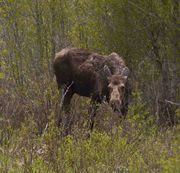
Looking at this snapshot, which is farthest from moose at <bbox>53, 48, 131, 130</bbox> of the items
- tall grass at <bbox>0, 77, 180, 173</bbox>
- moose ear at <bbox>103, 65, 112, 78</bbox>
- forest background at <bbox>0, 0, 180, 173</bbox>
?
tall grass at <bbox>0, 77, 180, 173</bbox>

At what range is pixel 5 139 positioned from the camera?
32.8 feet

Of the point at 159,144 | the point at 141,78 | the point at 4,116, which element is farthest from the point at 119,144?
the point at 141,78


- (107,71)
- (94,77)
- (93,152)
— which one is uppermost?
(93,152)

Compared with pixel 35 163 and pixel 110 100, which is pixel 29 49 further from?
pixel 35 163

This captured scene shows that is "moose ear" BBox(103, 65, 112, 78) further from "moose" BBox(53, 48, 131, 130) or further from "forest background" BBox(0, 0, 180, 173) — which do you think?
"forest background" BBox(0, 0, 180, 173)

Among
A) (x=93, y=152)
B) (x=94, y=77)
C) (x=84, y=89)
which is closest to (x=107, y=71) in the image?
(x=94, y=77)

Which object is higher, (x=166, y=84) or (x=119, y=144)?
(x=119, y=144)

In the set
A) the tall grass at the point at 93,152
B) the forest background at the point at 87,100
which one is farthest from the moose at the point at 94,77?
the tall grass at the point at 93,152

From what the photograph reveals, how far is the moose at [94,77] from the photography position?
12.2 meters

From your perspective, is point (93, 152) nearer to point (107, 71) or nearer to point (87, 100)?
point (107, 71)

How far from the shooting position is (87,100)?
13211 mm

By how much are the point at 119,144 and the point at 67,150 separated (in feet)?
→ 2.70

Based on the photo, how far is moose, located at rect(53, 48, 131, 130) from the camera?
12180mm

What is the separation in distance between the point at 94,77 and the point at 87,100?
0.61m
